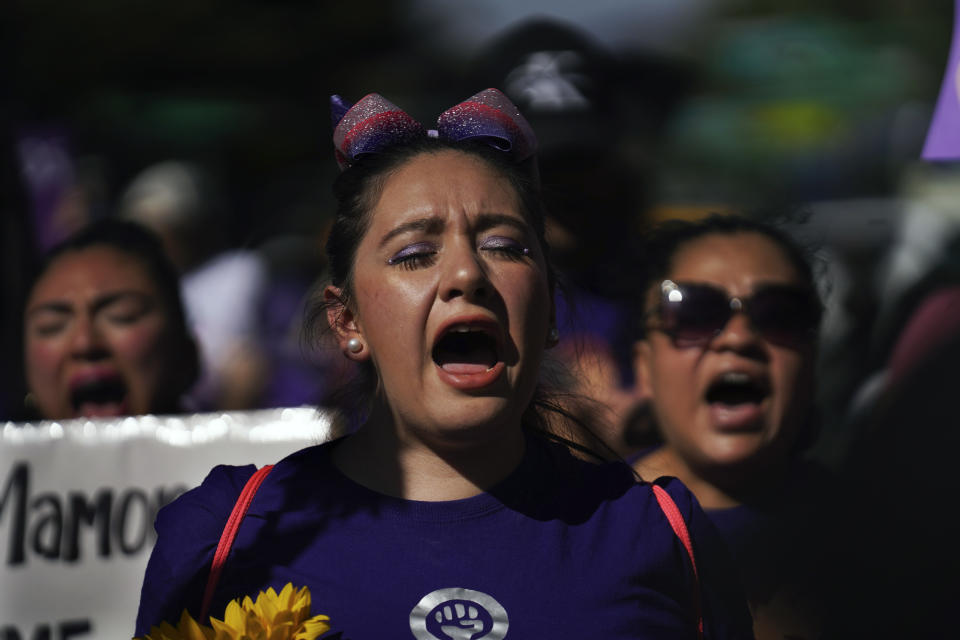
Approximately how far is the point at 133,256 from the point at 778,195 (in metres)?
4.94

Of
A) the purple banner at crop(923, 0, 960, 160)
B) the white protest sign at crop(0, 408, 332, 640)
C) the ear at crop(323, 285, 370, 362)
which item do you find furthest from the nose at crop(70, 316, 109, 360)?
the purple banner at crop(923, 0, 960, 160)

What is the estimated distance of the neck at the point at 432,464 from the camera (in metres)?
2.07

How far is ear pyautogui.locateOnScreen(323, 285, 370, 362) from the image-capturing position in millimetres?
2201

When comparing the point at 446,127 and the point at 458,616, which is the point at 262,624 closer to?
the point at 458,616

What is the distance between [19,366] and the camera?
11.6 ft

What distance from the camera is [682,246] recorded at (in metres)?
3.11

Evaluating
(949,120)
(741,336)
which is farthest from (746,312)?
(949,120)

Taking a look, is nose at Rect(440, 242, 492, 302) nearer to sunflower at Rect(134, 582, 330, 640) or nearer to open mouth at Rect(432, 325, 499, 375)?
open mouth at Rect(432, 325, 499, 375)

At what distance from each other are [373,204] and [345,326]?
0.75ft

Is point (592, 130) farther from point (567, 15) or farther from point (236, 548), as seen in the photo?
point (567, 15)

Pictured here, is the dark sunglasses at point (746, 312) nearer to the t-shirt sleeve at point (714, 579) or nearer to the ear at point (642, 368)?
the ear at point (642, 368)

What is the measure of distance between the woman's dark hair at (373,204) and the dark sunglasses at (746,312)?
25.3 inches

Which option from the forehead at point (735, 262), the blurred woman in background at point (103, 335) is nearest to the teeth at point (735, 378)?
the forehead at point (735, 262)

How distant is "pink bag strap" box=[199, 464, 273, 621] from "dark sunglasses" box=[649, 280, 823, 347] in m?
1.28
